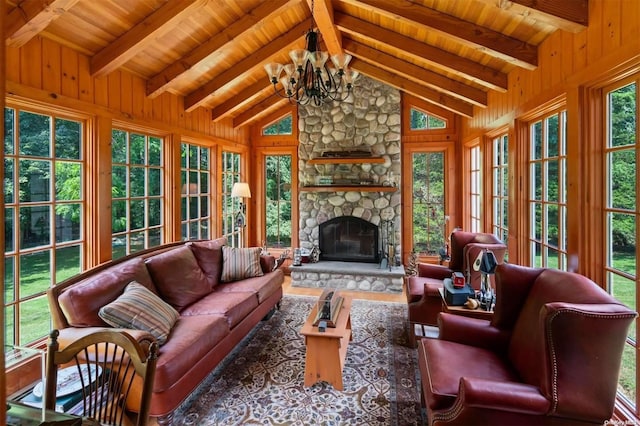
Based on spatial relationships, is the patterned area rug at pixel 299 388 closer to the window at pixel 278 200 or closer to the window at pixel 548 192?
the window at pixel 548 192

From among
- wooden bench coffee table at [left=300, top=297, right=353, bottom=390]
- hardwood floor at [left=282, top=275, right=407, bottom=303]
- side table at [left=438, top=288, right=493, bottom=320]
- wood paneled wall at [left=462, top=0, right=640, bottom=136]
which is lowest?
hardwood floor at [left=282, top=275, right=407, bottom=303]

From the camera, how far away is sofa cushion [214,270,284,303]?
3605 mm

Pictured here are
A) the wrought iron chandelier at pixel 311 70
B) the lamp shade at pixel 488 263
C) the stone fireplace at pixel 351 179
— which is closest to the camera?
the lamp shade at pixel 488 263

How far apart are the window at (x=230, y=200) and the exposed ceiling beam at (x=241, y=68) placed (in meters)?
1.29

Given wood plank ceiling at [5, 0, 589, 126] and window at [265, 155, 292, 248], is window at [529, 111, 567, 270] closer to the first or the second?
wood plank ceiling at [5, 0, 589, 126]

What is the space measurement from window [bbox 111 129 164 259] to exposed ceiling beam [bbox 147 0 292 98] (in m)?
0.62

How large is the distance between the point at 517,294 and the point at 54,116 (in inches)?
152

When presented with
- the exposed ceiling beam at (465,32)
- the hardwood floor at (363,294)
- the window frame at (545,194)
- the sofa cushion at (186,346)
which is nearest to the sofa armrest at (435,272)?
the window frame at (545,194)

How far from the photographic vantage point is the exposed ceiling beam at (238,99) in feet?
16.9

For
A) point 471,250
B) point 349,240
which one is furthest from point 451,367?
point 349,240

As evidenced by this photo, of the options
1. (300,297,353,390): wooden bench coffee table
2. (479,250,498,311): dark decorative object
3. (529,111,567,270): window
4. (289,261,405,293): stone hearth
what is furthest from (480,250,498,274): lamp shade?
(289,261,405,293): stone hearth

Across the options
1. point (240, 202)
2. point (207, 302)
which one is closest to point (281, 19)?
point (240, 202)

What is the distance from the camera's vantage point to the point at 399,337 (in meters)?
3.51

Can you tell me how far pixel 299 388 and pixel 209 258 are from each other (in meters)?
1.88
